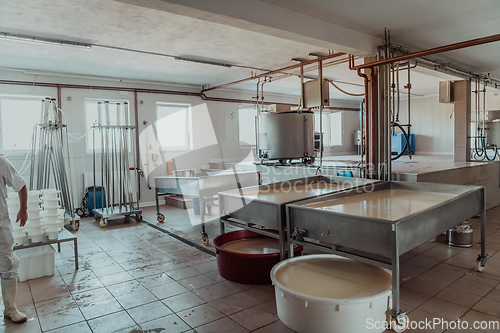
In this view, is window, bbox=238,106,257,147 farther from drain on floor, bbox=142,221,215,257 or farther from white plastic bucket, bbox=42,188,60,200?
white plastic bucket, bbox=42,188,60,200

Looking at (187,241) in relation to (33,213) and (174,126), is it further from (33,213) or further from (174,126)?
(174,126)

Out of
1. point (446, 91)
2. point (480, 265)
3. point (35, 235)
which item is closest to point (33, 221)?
point (35, 235)

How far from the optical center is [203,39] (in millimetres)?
4301

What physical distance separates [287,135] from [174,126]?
3084mm

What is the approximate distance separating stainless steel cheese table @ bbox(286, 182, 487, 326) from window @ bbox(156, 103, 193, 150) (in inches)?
199

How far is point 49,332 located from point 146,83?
552cm

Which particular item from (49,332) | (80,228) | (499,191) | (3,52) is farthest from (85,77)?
(499,191)

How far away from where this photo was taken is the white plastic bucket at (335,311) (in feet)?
6.11

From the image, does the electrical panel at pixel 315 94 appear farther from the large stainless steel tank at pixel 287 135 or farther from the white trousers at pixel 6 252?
the white trousers at pixel 6 252

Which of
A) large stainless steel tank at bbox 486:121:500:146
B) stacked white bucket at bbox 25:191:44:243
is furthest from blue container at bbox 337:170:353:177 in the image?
large stainless steel tank at bbox 486:121:500:146

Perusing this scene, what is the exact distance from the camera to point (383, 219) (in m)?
1.92

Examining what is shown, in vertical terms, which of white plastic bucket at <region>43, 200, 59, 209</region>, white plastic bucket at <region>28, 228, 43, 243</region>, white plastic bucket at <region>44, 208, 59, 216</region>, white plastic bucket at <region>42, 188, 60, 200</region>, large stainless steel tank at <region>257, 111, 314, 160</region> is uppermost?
large stainless steel tank at <region>257, 111, 314, 160</region>

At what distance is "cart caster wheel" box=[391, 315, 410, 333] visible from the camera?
77.3 inches

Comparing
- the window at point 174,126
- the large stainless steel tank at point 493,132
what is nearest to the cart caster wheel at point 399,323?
the window at point 174,126
